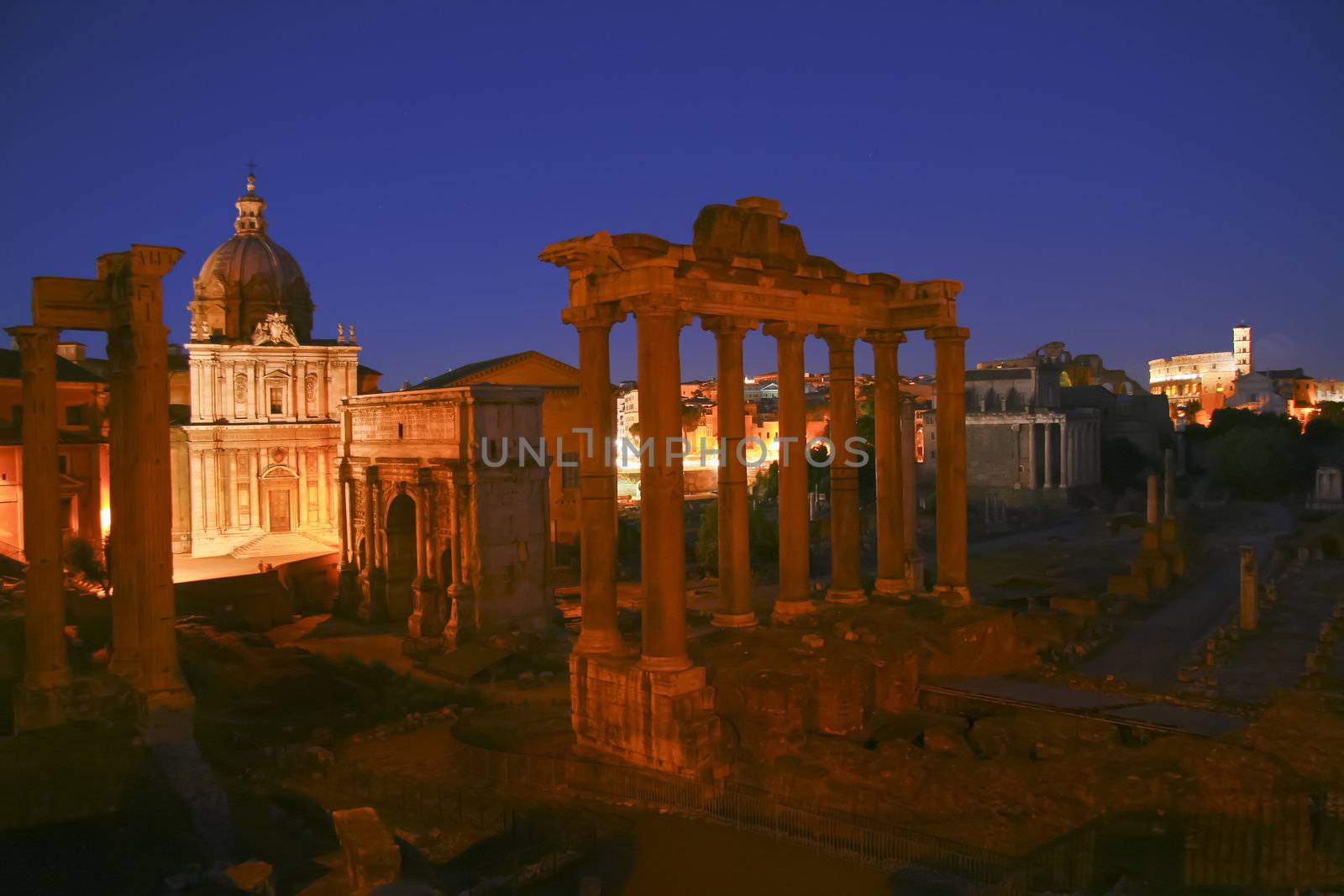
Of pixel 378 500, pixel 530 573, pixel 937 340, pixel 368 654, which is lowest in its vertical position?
pixel 368 654

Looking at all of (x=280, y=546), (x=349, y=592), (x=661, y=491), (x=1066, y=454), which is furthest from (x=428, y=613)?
(x=1066, y=454)

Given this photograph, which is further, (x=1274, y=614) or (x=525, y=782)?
(x=1274, y=614)

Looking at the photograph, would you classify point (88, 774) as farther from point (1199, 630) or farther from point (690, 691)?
point (1199, 630)

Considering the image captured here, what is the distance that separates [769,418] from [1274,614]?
239ft

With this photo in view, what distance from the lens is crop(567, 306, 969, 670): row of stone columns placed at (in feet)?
45.8

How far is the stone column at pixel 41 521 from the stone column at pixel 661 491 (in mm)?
9046

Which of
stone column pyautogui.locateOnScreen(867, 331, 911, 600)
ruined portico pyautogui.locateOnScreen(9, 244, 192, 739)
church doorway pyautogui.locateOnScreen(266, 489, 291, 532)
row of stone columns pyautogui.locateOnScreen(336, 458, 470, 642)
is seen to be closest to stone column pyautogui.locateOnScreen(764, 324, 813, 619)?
stone column pyautogui.locateOnScreen(867, 331, 911, 600)

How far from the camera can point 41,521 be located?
52.7ft

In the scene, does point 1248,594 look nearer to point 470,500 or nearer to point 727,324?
point 727,324

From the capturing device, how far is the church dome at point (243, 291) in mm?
45688

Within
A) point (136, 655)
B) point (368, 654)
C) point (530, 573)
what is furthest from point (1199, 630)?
point (136, 655)

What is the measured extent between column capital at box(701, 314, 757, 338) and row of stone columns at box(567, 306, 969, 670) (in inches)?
1.0

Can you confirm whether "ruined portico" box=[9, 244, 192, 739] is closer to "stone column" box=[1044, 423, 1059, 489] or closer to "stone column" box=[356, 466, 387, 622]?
"stone column" box=[356, 466, 387, 622]

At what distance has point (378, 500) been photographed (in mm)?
33688
